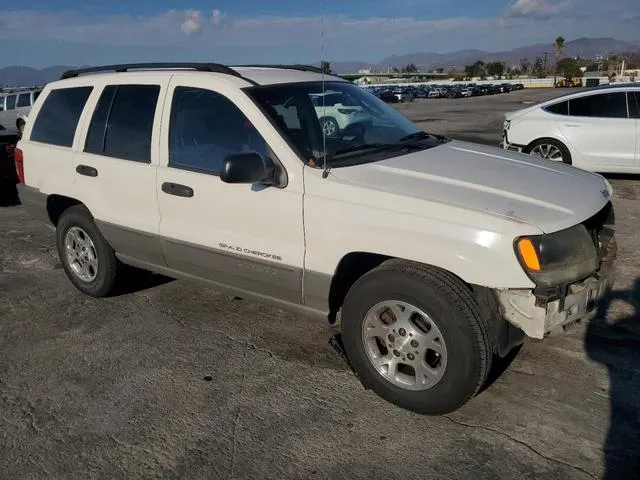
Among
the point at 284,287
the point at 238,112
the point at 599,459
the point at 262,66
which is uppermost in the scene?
the point at 262,66

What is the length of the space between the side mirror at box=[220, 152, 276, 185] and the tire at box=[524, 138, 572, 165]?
24.4ft

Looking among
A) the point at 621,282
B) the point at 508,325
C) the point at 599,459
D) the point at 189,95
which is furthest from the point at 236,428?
the point at 621,282

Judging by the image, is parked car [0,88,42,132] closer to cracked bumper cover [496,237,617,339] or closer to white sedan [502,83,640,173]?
white sedan [502,83,640,173]

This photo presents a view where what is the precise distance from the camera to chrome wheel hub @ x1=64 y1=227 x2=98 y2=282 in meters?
5.02

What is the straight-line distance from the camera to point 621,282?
5.14m

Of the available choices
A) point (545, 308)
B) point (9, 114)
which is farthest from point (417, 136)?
point (9, 114)

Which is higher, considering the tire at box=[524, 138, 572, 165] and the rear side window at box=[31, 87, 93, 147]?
the rear side window at box=[31, 87, 93, 147]

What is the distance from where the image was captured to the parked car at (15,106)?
21.8 metres

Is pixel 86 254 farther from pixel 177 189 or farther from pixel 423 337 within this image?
pixel 423 337

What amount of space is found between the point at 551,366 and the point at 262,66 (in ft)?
10.5

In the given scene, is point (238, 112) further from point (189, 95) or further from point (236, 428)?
point (236, 428)

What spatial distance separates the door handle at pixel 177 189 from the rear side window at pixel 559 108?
306 inches

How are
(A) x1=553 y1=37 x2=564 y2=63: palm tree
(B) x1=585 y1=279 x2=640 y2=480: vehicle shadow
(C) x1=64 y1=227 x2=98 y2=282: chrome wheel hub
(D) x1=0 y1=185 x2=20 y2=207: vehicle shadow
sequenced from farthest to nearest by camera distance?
(A) x1=553 y1=37 x2=564 y2=63: palm tree < (D) x1=0 y1=185 x2=20 y2=207: vehicle shadow < (C) x1=64 y1=227 x2=98 y2=282: chrome wheel hub < (B) x1=585 y1=279 x2=640 y2=480: vehicle shadow

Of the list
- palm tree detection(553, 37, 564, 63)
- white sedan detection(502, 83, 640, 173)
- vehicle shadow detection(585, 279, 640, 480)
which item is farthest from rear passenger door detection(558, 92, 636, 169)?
palm tree detection(553, 37, 564, 63)
